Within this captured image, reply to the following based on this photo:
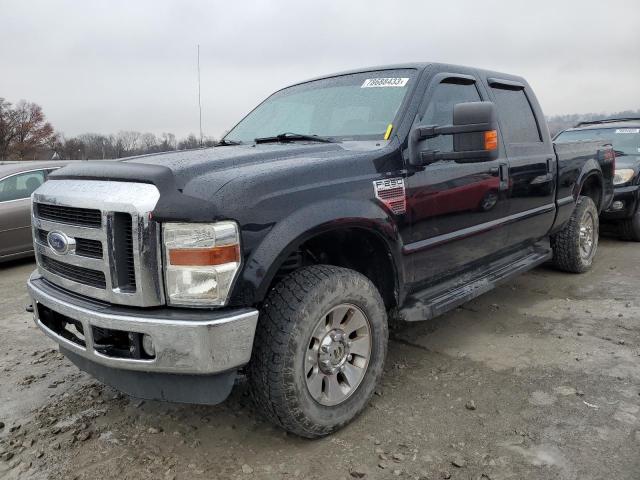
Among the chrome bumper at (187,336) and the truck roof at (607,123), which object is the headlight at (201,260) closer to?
the chrome bumper at (187,336)

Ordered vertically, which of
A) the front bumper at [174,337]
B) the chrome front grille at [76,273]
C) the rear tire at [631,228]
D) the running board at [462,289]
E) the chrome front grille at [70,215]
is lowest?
the rear tire at [631,228]

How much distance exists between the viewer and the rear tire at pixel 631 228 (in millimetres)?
6844

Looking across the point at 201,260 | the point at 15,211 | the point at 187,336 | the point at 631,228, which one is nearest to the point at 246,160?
the point at 201,260

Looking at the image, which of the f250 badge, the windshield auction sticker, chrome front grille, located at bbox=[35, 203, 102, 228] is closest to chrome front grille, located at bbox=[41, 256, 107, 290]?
chrome front grille, located at bbox=[35, 203, 102, 228]

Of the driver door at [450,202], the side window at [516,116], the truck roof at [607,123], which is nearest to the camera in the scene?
the driver door at [450,202]

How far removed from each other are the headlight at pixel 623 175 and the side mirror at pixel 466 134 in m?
4.78

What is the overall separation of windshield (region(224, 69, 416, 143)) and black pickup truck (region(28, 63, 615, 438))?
12 mm

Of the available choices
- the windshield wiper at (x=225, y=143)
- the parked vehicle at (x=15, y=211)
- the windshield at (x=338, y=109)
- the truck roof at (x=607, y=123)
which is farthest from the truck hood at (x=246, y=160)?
the truck roof at (x=607, y=123)

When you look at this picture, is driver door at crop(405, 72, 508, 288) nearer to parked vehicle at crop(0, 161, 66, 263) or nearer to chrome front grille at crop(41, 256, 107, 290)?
chrome front grille at crop(41, 256, 107, 290)

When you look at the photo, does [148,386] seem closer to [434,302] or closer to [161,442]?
[161,442]

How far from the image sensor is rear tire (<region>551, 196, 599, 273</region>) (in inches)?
202

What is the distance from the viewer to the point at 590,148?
17.1ft

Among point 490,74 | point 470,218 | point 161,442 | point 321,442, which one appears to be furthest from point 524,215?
point 161,442

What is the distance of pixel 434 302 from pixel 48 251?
7.12ft
